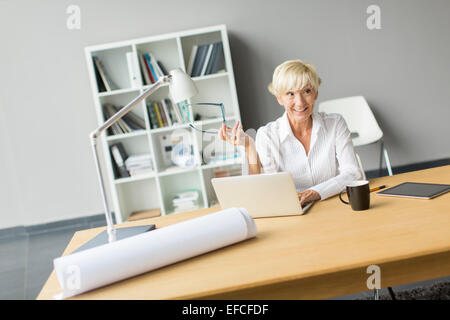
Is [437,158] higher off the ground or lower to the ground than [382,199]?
lower

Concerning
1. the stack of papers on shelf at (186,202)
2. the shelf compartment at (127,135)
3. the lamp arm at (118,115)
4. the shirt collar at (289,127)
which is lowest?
the stack of papers on shelf at (186,202)

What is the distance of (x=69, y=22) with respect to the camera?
412 centimetres

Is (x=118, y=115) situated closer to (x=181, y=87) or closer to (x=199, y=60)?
(x=181, y=87)

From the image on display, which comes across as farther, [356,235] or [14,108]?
[14,108]

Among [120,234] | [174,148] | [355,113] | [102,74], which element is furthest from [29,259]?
[355,113]

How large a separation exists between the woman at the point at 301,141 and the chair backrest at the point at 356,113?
205 centimetres

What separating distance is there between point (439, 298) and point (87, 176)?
11.1 feet

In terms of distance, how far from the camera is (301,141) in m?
2.05

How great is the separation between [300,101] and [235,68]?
2362mm

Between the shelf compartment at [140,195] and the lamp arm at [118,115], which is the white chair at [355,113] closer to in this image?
the shelf compartment at [140,195]

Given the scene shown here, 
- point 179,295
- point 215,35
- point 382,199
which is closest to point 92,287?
point 179,295

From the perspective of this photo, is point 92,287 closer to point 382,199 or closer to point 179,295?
point 179,295

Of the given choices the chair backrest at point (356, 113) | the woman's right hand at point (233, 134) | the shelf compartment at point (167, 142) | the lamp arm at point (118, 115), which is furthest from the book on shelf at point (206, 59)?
the lamp arm at point (118, 115)

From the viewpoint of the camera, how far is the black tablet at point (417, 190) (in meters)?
1.53
